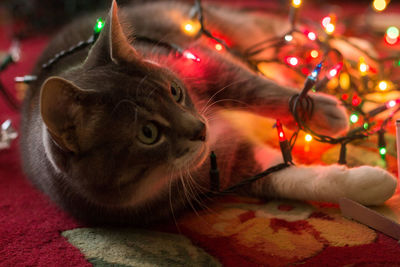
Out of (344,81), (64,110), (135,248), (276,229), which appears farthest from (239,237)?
(344,81)

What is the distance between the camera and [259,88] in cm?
119

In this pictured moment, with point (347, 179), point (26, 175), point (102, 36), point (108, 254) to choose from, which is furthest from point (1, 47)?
point (347, 179)

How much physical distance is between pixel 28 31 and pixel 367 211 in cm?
359

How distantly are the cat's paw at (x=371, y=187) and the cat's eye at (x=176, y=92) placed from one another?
440 millimetres

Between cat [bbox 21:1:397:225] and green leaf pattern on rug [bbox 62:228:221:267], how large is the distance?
0.05m

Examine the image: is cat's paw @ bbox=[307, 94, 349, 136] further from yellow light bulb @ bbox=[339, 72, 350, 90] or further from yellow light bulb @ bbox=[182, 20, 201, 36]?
yellow light bulb @ bbox=[182, 20, 201, 36]

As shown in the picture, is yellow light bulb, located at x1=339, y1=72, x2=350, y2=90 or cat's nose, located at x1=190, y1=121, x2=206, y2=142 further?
yellow light bulb, located at x1=339, y1=72, x2=350, y2=90

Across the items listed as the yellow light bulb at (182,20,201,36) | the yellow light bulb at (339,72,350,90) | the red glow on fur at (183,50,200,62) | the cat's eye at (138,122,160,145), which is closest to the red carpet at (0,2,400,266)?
the cat's eye at (138,122,160,145)

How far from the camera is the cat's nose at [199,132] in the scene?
0.89m

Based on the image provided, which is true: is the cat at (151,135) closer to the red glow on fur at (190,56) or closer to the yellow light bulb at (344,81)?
the red glow on fur at (190,56)

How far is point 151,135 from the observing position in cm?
88

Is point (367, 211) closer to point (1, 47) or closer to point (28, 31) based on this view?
point (1, 47)

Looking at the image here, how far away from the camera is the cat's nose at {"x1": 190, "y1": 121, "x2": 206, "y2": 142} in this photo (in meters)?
0.89

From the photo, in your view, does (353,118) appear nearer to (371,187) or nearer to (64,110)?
(371,187)
